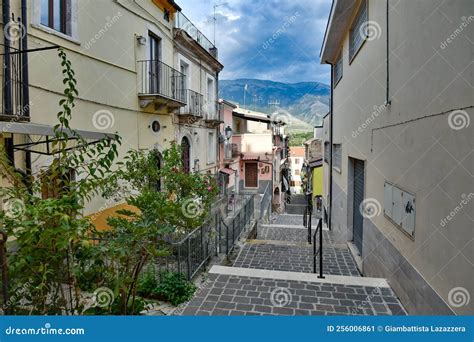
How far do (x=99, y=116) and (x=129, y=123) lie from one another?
1.48m

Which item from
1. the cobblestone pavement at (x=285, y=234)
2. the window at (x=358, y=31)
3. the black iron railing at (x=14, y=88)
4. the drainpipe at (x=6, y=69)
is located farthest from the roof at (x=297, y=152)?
the drainpipe at (x=6, y=69)

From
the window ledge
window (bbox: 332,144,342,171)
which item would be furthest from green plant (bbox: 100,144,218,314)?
window (bbox: 332,144,342,171)

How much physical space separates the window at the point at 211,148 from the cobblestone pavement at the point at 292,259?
9.47m

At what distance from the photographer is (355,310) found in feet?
13.5

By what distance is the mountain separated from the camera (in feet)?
110

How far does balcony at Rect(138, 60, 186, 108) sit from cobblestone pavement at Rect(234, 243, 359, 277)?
5702mm

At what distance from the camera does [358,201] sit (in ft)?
26.7

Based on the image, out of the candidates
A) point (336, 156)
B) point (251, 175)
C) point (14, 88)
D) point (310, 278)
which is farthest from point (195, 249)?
point (251, 175)

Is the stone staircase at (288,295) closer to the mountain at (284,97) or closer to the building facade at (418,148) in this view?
the building facade at (418,148)

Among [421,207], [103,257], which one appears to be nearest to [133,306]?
[103,257]

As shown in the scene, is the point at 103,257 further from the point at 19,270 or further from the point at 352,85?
the point at 352,85

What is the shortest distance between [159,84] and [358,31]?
6692 millimetres

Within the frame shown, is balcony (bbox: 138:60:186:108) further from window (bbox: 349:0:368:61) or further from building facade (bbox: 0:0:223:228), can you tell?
window (bbox: 349:0:368:61)

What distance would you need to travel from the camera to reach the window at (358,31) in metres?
7.37
